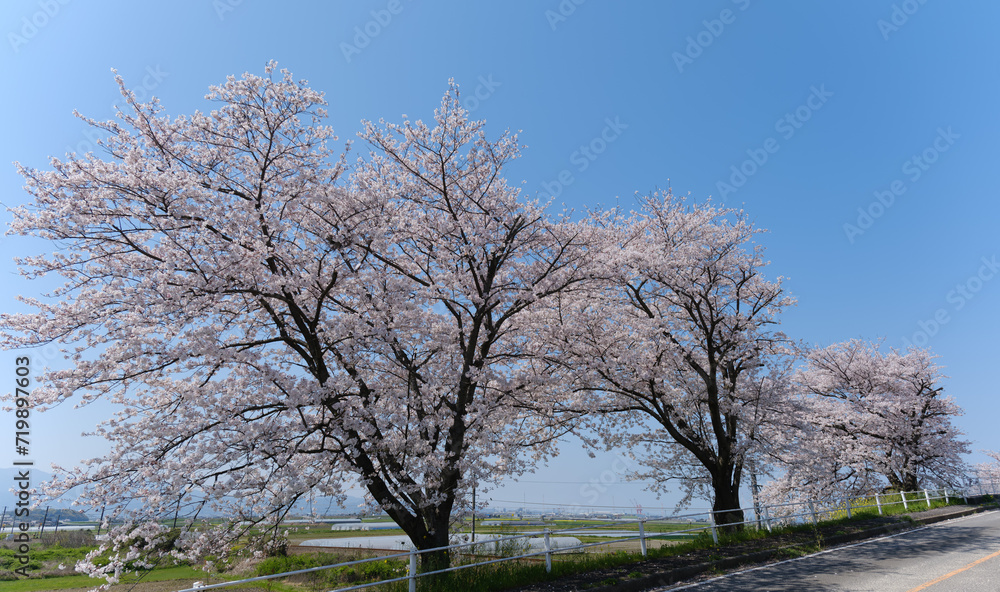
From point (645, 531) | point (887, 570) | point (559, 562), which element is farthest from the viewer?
point (645, 531)

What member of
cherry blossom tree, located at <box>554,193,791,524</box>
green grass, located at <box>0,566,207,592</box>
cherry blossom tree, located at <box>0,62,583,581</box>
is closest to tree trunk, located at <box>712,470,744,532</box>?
cherry blossom tree, located at <box>554,193,791,524</box>

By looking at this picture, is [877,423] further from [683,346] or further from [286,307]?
[286,307]

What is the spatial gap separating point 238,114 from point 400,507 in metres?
9.86

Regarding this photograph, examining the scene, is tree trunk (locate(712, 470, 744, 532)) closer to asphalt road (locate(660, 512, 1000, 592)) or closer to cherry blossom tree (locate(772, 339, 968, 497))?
asphalt road (locate(660, 512, 1000, 592))

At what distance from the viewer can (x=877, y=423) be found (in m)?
26.2

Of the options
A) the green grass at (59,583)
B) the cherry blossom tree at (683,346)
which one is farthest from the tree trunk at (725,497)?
the green grass at (59,583)

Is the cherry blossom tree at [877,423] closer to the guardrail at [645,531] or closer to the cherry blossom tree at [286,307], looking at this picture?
the guardrail at [645,531]

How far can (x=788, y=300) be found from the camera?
19.1 m

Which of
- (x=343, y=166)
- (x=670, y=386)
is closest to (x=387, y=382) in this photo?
(x=343, y=166)

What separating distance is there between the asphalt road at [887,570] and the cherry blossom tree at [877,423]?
12172 millimetres

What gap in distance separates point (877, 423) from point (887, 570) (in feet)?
68.6

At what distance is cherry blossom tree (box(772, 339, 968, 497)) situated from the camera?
2586 cm

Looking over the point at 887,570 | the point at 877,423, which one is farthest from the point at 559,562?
the point at 877,423

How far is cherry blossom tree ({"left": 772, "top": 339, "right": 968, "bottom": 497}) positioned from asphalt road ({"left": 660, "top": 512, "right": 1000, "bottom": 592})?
12172mm
